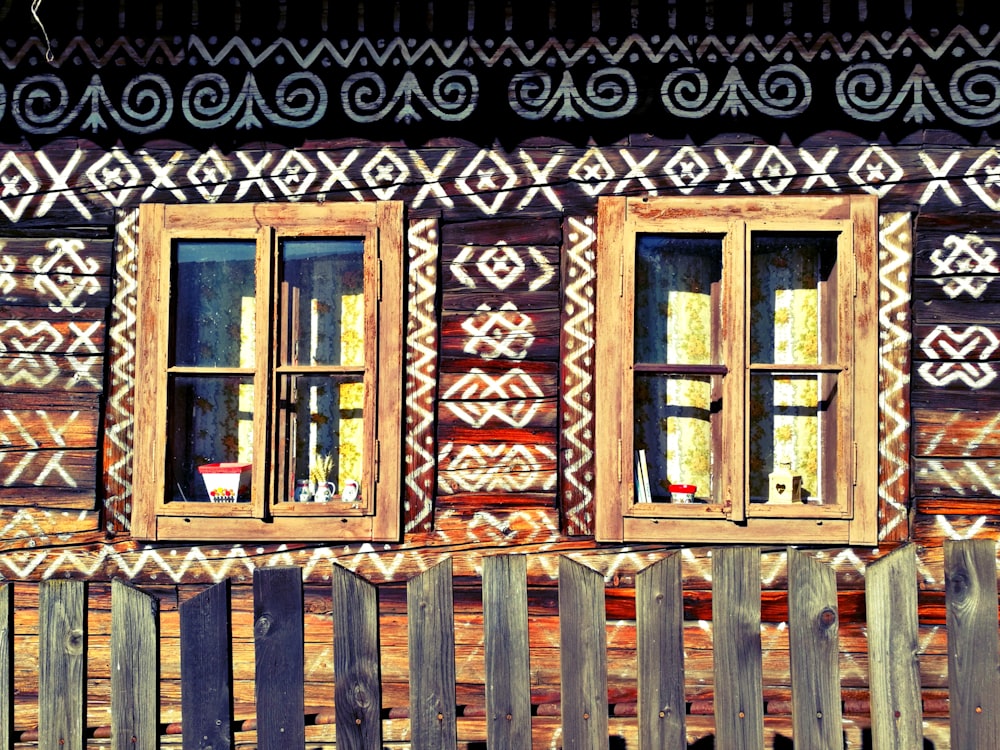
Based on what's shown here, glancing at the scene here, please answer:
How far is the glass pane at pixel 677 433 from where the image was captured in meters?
4.44

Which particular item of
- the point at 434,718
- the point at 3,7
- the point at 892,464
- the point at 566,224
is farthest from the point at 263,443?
the point at 892,464

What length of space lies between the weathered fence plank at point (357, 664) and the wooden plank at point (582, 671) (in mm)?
511

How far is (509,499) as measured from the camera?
13.9 feet

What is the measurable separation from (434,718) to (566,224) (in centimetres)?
248

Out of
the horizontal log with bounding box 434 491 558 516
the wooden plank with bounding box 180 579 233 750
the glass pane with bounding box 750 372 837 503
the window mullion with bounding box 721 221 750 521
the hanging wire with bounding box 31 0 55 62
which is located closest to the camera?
the wooden plank with bounding box 180 579 233 750

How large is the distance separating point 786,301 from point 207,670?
3205mm

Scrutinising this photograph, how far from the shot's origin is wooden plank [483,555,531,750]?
2.48 metres

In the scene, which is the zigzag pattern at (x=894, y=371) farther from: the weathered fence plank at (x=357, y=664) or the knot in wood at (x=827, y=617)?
the weathered fence plank at (x=357, y=664)

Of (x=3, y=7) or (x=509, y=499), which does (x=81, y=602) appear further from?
(x=3, y=7)

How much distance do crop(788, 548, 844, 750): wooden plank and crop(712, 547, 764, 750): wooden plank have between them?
0.35 feet

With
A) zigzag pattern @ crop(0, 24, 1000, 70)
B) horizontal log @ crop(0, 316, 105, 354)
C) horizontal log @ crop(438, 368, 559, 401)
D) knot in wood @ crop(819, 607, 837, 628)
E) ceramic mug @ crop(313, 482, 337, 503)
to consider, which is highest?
zigzag pattern @ crop(0, 24, 1000, 70)

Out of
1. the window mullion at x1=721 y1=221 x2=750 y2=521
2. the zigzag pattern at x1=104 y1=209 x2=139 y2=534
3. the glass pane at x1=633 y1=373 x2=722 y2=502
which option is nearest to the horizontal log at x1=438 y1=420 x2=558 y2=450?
the glass pane at x1=633 y1=373 x2=722 y2=502

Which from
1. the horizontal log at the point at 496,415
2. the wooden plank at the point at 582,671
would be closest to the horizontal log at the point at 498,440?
the horizontal log at the point at 496,415

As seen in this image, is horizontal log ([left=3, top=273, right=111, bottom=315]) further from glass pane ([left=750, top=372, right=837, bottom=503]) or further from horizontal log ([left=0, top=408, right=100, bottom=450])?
glass pane ([left=750, top=372, right=837, bottom=503])
